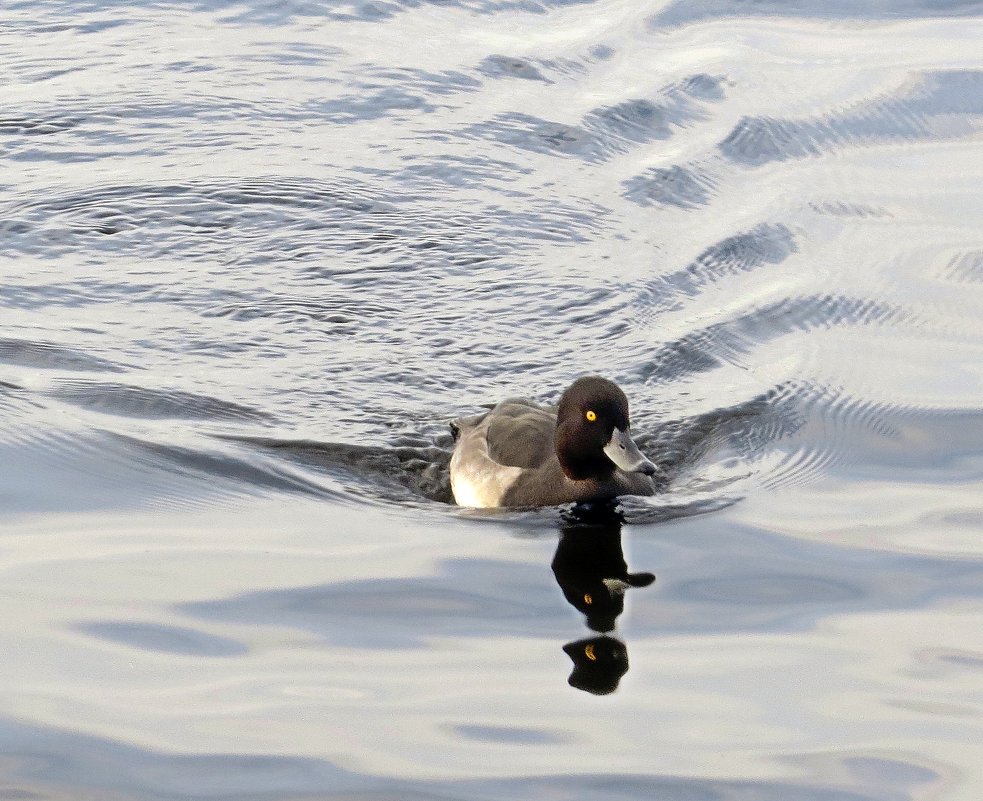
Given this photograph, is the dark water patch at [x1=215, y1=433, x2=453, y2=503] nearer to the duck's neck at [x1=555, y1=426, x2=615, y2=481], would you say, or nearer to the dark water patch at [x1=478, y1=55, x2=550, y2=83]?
the duck's neck at [x1=555, y1=426, x2=615, y2=481]

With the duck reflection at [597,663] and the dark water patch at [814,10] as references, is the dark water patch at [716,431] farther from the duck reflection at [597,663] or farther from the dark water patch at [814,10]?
the dark water patch at [814,10]

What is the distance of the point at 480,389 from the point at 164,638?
4.08 metres

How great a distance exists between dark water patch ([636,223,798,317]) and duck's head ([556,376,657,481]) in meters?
2.88

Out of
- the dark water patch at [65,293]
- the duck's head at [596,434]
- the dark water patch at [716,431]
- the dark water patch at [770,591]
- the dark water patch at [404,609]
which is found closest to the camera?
the dark water patch at [404,609]

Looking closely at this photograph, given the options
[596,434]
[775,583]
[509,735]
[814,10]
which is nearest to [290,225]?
[596,434]

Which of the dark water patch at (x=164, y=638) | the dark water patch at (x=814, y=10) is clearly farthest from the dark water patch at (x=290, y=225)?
the dark water patch at (x=814, y=10)

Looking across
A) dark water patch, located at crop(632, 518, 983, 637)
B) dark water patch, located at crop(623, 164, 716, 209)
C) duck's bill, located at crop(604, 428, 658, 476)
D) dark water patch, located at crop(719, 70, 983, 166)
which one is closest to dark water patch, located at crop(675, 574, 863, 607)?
dark water patch, located at crop(632, 518, 983, 637)

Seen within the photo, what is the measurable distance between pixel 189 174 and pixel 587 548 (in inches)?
280

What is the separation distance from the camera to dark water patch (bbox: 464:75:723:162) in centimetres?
1439

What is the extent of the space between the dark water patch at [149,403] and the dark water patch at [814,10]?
10158 mm

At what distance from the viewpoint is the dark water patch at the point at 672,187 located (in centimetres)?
1325

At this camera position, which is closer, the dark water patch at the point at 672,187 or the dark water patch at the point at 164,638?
the dark water patch at the point at 164,638

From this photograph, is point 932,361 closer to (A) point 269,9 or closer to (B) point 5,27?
(A) point 269,9

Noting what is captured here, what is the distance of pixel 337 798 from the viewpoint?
5246 millimetres
